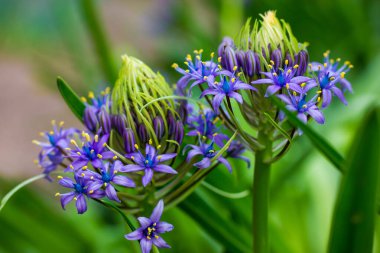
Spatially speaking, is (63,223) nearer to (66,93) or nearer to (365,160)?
(66,93)

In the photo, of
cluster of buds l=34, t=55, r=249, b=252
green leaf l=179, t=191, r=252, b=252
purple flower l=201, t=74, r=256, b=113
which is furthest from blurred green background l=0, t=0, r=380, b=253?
purple flower l=201, t=74, r=256, b=113

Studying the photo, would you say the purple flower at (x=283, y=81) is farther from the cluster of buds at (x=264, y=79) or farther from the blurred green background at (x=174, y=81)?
the blurred green background at (x=174, y=81)

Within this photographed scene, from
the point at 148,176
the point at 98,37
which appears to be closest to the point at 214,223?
→ the point at 148,176

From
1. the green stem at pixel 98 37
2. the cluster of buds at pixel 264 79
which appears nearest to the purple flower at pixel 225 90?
the cluster of buds at pixel 264 79

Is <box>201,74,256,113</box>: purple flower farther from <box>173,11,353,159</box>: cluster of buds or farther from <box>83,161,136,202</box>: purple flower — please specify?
<box>83,161,136,202</box>: purple flower

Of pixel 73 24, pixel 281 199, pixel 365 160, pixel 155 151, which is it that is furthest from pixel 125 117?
pixel 73 24

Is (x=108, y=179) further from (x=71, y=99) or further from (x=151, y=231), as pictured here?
(x=71, y=99)
